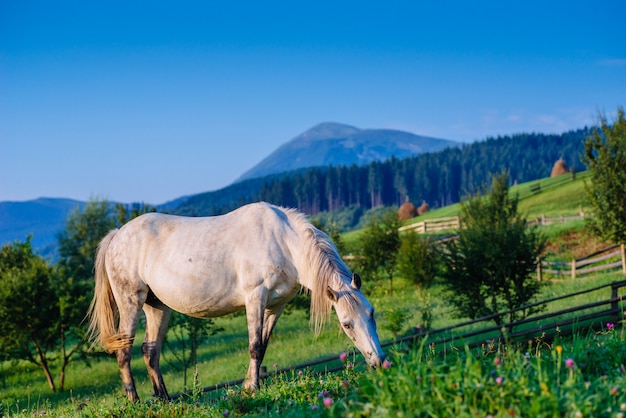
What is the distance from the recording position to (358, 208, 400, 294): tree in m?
33.5

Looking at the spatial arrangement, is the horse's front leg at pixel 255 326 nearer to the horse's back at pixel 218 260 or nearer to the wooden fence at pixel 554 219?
the horse's back at pixel 218 260

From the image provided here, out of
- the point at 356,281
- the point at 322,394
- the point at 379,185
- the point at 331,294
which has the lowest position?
the point at 322,394

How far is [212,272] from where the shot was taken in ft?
21.4

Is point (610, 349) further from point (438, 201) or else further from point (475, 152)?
point (475, 152)

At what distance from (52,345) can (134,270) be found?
55.6ft

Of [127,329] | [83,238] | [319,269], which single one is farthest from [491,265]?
[83,238]

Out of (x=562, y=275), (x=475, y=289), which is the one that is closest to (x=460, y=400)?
(x=475, y=289)

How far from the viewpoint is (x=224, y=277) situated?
6.50 meters

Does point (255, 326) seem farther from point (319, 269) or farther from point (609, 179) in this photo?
point (609, 179)

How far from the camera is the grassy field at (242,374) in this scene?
15.1ft

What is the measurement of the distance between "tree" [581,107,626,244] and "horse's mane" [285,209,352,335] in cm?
1944

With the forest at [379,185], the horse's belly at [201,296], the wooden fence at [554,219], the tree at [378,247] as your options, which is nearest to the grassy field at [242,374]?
the horse's belly at [201,296]

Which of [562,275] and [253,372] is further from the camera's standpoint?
[562,275]

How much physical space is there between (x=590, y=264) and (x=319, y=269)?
30731 millimetres
